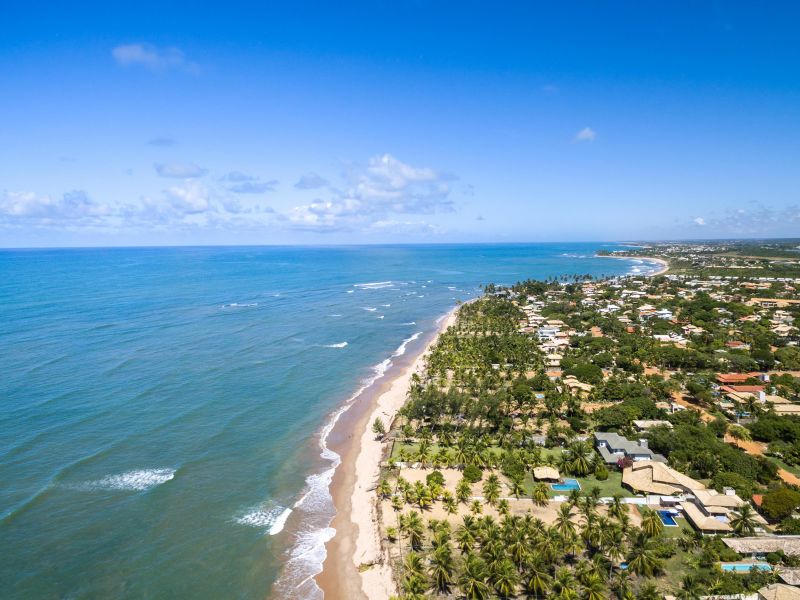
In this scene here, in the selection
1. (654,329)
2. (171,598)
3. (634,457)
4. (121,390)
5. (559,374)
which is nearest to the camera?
(171,598)

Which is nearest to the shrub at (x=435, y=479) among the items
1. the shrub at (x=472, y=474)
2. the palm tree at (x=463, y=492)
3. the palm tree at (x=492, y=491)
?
the palm tree at (x=463, y=492)

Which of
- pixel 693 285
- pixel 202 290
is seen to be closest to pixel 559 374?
pixel 693 285

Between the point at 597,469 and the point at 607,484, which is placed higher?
the point at 597,469

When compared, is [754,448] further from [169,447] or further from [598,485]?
[169,447]

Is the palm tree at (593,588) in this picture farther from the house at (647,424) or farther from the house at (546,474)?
the house at (647,424)

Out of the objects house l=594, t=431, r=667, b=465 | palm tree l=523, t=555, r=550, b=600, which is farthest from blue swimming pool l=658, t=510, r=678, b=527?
palm tree l=523, t=555, r=550, b=600

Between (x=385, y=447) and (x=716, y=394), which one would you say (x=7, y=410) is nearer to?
(x=385, y=447)

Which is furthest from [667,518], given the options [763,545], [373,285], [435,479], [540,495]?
[373,285]
